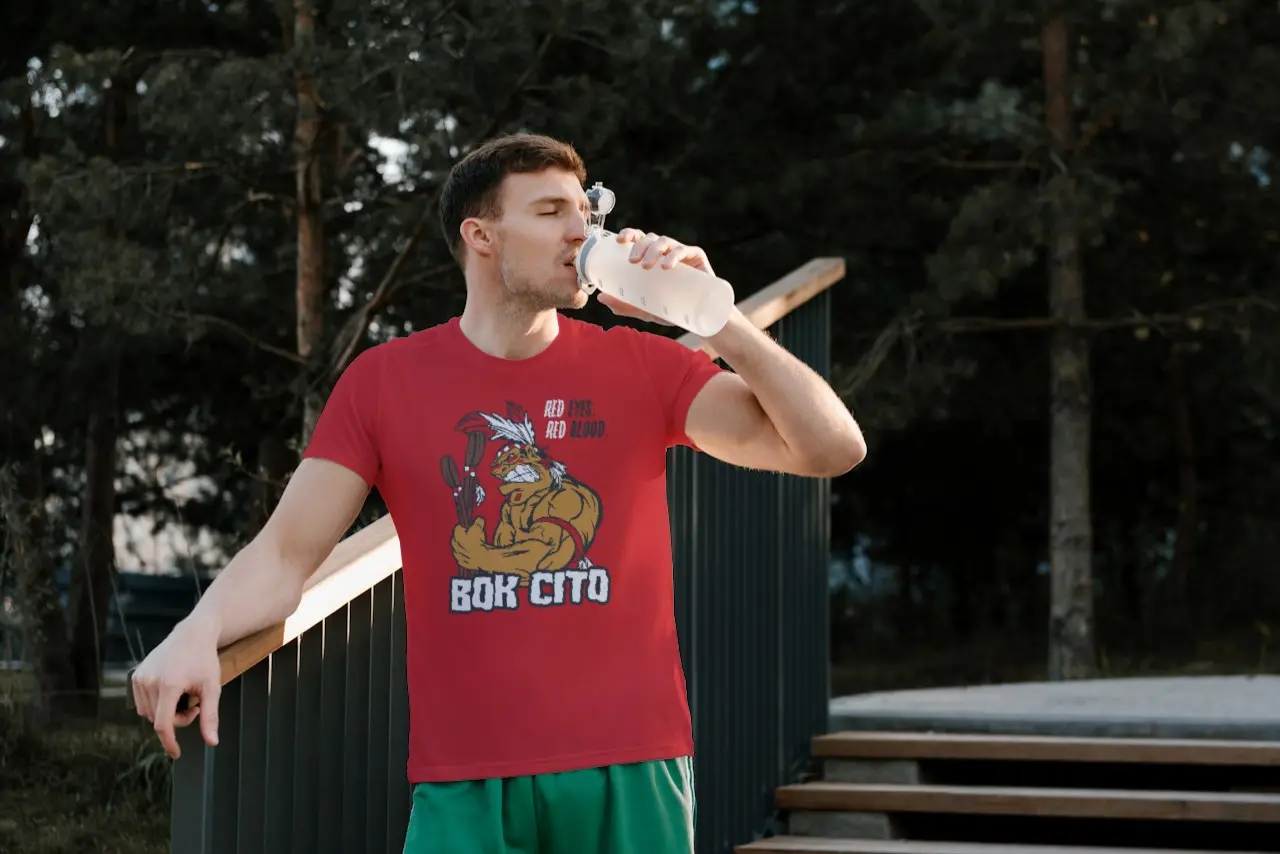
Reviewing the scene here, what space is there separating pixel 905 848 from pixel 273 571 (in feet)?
7.18

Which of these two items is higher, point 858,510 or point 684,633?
point 858,510

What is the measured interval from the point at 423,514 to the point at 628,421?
0.93ft

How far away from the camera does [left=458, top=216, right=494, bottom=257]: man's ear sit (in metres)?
2.20

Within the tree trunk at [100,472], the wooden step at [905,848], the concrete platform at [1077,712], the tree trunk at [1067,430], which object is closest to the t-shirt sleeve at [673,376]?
the wooden step at [905,848]

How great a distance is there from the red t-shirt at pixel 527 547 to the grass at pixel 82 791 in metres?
3.20

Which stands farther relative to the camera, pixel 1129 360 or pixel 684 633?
pixel 1129 360

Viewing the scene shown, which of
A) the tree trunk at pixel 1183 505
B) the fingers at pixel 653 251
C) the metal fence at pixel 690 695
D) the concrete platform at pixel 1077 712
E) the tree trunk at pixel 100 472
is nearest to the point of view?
the fingers at pixel 653 251

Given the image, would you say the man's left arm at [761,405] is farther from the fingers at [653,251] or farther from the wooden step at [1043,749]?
the wooden step at [1043,749]

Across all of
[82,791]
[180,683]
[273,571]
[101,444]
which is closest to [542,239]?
[273,571]

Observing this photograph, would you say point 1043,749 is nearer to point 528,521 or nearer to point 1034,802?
point 1034,802

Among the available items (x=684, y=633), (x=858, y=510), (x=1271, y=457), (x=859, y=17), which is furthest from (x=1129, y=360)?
(x=684, y=633)

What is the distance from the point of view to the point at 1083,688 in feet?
18.1

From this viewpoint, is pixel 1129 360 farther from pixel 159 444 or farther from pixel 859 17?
pixel 159 444

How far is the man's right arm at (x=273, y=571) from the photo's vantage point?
2.05 metres
